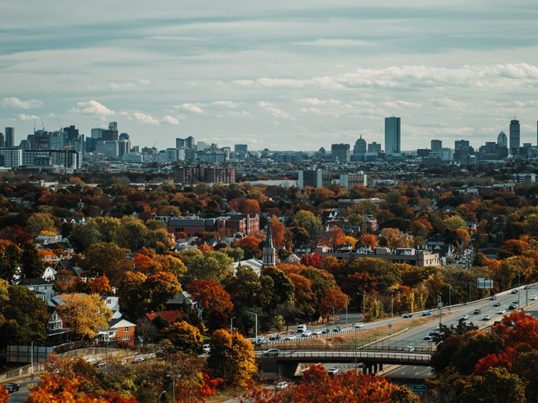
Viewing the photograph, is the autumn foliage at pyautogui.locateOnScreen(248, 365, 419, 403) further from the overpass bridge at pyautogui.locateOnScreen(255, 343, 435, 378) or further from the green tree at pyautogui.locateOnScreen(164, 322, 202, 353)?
the green tree at pyautogui.locateOnScreen(164, 322, 202, 353)

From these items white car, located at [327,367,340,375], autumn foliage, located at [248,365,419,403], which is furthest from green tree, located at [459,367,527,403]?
white car, located at [327,367,340,375]

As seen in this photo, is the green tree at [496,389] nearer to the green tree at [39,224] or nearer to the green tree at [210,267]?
the green tree at [210,267]

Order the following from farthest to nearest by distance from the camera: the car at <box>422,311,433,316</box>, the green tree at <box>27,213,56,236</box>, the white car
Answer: the green tree at <box>27,213,56,236</box> → the car at <box>422,311,433,316</box> → the white car

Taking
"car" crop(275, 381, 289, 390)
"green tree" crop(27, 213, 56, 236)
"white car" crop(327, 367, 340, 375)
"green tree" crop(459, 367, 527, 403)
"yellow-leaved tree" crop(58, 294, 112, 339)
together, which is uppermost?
"green tree" crop(27, 213, 56, 236)

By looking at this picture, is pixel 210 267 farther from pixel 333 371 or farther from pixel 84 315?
pixel 333 371

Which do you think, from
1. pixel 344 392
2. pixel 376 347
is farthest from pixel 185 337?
pixel 344 392

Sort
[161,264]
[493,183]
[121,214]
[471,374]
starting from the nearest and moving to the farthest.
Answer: [471,374]
[161,264]
[121,214]
[493,183]

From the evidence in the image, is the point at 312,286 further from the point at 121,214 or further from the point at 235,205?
the point at 235,205

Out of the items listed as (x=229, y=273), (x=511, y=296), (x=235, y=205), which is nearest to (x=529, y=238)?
(x=511, y=296)
